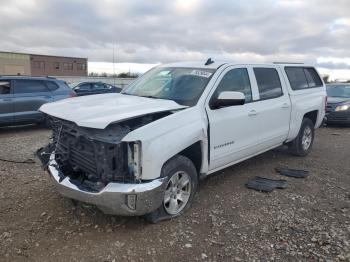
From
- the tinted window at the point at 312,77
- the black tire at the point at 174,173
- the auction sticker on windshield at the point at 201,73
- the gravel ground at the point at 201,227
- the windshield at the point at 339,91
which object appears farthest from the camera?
the windshield at the point at 339,91

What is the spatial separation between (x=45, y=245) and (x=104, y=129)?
51.2 inches

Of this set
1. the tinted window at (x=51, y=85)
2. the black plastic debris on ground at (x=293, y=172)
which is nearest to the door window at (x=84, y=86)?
the tinted window at (x=51, y=85)

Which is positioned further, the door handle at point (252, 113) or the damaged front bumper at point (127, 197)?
the door handle at point (252, 113)

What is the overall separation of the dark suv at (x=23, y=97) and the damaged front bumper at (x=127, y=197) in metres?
7.04

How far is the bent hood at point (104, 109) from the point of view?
12.0 ft

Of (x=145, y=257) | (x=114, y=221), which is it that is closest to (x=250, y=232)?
(x=145, y=257)

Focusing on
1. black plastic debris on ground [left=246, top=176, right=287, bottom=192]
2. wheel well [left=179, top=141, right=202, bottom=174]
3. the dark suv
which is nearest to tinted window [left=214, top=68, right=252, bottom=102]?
wheel well [left=179, top=141, right=202, bottom=174]

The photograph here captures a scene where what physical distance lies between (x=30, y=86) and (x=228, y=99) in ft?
25.1

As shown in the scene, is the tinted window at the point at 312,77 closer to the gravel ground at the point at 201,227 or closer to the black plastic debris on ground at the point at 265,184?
the gravel ground at the point at 201,227

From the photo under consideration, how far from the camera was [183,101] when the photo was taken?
4.61m

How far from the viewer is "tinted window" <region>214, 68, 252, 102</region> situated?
495 cm

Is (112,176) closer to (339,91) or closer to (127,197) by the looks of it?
(127,197)

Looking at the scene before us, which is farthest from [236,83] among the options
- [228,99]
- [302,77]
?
[302,77]

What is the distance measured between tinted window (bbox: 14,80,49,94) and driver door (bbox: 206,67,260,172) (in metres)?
7.12
